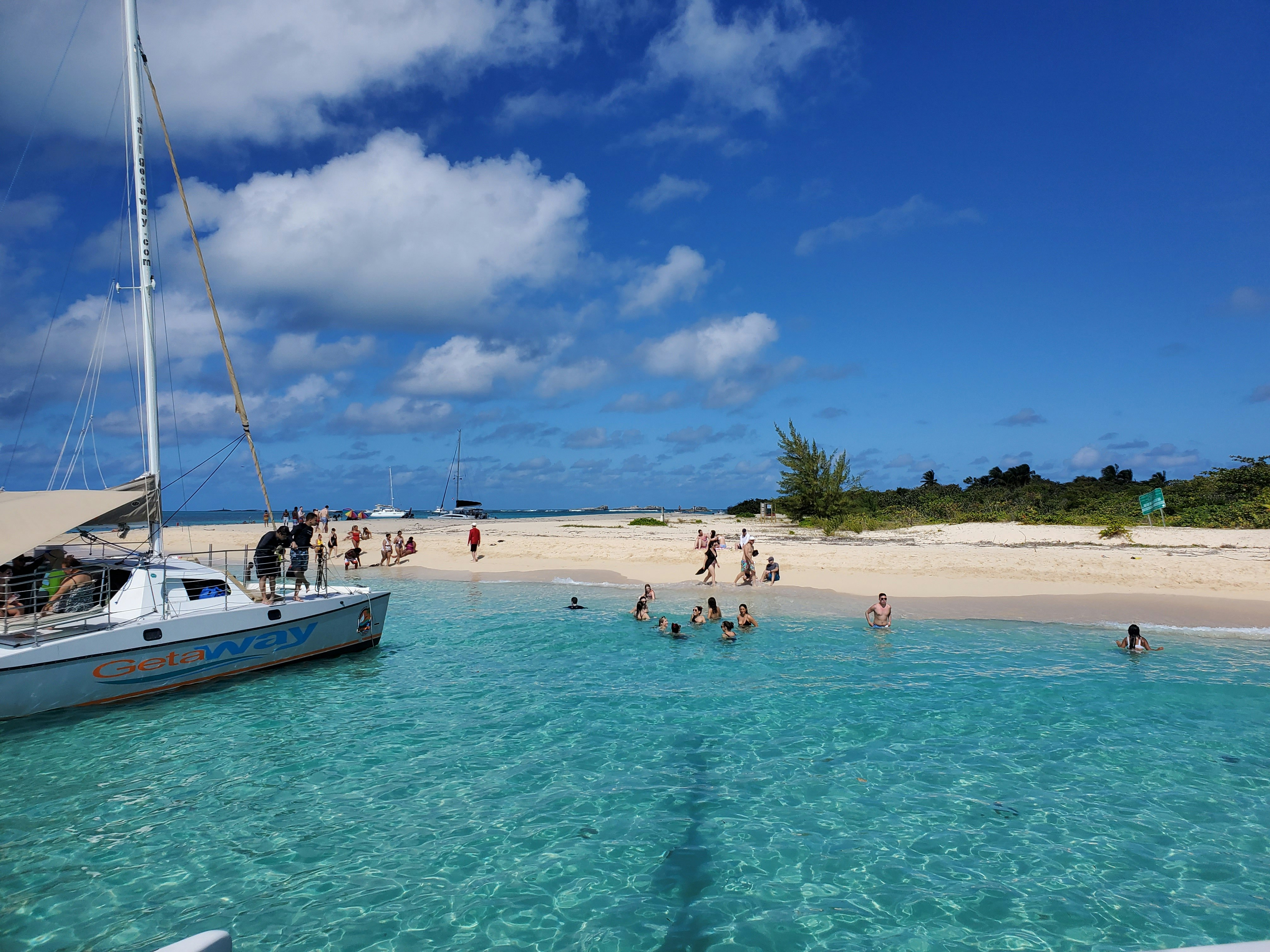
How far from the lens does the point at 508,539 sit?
141 feet

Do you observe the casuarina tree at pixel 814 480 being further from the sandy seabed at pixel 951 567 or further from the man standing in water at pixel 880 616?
the man standing in water at pixel 880 616

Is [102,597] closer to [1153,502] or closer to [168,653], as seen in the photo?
[168,653]

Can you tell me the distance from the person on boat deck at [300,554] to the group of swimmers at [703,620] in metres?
8.30

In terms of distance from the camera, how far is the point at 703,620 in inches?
783

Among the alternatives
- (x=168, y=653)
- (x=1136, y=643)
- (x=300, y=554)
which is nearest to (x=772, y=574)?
(x=1136, y=643)

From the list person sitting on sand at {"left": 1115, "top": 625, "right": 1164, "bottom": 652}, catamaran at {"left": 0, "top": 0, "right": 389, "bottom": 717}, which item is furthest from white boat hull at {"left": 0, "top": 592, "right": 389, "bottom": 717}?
person sitting on sand at {"left": 1115, "top": 625, "right": 1164, "bottom": 652}

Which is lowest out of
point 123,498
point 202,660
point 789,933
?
point 789,933

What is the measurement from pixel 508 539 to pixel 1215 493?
45.9 meters

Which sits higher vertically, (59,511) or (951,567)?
(59,511)

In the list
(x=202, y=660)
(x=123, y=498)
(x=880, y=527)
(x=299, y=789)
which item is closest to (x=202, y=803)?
(x=299, y=789)

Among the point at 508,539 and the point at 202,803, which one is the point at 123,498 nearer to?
the point at 202,803

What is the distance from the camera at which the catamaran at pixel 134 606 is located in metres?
10.9

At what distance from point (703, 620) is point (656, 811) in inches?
458

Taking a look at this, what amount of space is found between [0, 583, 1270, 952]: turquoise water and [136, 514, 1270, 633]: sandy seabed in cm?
648
